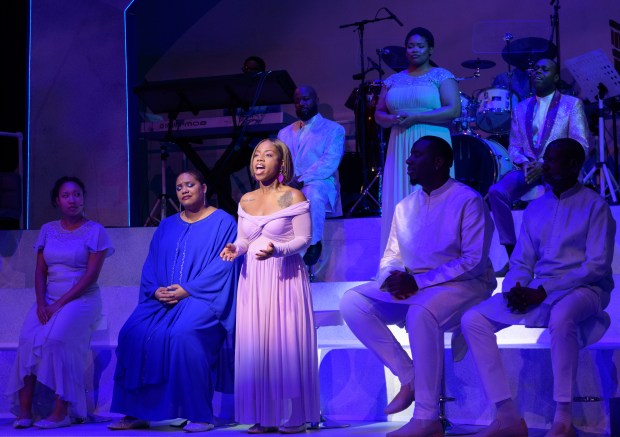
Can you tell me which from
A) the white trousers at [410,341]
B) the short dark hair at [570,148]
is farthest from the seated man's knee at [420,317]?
the short dark hair at [570,148]

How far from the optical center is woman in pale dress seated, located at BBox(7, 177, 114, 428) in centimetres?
553

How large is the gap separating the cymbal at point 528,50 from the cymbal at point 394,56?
1.03m

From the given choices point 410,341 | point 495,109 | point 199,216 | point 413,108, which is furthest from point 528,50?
point 410,341

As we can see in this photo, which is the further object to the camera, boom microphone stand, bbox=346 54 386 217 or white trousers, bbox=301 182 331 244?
boom microphone stand, bbox=346 54 386 217

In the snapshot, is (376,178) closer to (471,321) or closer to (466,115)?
(466,115)

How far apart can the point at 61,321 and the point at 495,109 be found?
16.4ft

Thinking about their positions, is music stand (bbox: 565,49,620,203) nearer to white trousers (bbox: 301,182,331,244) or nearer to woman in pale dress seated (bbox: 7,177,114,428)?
white trousers (bbox: 301,182,331,244)

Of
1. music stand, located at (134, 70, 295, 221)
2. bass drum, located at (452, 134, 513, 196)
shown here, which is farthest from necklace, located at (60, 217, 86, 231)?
bass drum, located at (452, 134, 513, 196)

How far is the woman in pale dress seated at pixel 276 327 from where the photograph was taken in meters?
4.84

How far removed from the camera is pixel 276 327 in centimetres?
488

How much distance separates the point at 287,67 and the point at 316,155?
478 cm

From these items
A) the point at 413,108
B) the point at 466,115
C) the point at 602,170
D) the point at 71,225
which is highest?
the point at 466,115

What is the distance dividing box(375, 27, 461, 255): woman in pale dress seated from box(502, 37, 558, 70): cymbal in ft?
10.8

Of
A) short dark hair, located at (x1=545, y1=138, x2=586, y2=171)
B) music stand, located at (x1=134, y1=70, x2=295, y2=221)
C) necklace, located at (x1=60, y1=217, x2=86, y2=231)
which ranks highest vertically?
music stand, located at (x1=134, y1=70, x2=295, y2=221)
